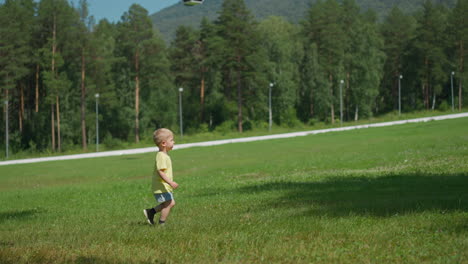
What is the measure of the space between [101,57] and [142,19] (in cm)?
845

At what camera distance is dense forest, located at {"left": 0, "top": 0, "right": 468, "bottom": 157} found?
6285 centimetres

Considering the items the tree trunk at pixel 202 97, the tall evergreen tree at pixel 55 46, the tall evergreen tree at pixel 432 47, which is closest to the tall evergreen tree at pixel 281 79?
the tree trunk at pixel 202 97

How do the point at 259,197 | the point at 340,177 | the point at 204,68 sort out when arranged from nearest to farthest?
the point at 259,197, the point at 340,177, the point at 204,68

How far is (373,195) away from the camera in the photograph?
10258mm

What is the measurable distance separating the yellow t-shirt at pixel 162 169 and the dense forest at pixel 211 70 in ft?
167

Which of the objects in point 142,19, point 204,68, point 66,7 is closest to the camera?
point 66,7

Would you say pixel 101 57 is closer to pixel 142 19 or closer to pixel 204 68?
pixel 142 19

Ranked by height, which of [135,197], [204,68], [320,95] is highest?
[204,68]

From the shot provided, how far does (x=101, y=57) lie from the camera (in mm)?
64062

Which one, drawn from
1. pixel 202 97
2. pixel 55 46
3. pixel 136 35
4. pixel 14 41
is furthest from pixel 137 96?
pixel 14 41

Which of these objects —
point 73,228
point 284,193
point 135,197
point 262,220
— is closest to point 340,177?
point 284,193

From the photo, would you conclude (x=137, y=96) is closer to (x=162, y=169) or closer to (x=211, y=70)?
(x=211, y=70)

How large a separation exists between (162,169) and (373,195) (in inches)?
184

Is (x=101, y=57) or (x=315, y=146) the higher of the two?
(x=101, y=57)
